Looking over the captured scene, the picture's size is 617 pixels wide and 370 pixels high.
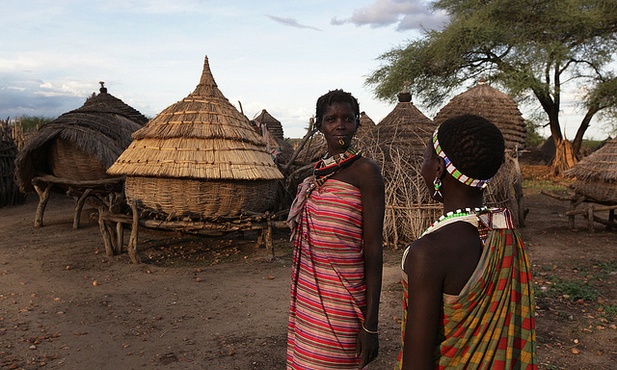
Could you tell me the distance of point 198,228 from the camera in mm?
7375

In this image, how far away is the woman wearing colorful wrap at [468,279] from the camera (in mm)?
1498

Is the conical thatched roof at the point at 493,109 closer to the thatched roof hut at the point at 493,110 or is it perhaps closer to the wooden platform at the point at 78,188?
the thatched roof hut at the point at 493,110

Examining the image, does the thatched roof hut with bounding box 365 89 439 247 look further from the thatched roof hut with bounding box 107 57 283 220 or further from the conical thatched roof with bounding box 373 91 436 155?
the thatched roof hut with bounding box 107 57 283 220

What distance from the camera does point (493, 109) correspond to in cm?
1702

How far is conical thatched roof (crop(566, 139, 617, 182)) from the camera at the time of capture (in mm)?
9219

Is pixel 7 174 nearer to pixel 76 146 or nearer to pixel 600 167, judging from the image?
pixel 76 146

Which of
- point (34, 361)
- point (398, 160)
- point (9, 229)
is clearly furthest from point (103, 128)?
point (34, 361)

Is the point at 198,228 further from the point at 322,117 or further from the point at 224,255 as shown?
the point at 322,117

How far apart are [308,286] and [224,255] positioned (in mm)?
5767

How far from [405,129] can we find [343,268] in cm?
898

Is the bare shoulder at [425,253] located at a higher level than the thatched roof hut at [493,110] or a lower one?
lower

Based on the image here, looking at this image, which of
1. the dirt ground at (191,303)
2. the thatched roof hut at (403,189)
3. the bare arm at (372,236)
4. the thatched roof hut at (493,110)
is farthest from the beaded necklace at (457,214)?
the thatched roof hut at (493,110)

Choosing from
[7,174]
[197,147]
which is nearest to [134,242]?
[197,147]

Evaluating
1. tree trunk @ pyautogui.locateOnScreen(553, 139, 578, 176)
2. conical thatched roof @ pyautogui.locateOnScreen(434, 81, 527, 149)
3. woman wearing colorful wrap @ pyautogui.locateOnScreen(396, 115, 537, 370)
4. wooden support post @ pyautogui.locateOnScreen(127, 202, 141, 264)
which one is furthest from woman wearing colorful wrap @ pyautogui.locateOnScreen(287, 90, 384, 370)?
tree trunk @ pyautogui.locateOnScreen(553, 139, 578, 176)
